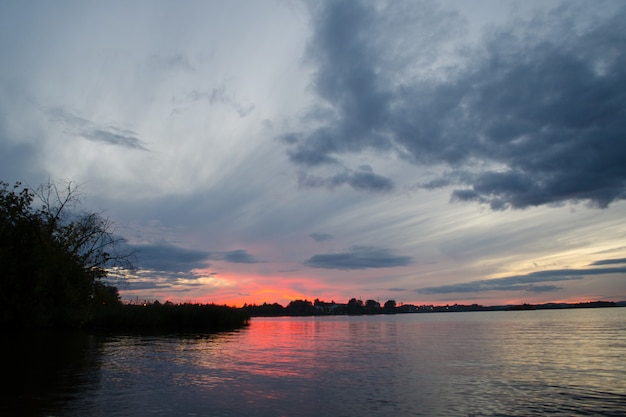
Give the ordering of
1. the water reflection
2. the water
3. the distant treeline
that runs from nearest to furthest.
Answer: the water reflection → the water → the distant treeline

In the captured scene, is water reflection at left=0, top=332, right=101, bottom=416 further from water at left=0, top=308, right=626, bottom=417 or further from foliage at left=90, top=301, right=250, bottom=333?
foliage at left=90, top=301, right=250, bottom=333

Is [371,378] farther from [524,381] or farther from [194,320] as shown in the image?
[194,320]

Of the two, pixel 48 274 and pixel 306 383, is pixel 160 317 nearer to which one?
pixel 48 274

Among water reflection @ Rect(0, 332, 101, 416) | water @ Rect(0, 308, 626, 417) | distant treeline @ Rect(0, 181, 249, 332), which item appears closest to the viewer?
water reflection @ Rect(0, 332, 101, 416)

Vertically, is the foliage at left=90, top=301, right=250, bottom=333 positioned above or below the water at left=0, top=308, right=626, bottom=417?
above

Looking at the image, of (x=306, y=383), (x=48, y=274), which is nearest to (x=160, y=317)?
(x=48, y=274)

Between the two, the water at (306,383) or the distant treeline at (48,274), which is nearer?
the water at (306,383)

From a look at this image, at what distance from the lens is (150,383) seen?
17000 mm

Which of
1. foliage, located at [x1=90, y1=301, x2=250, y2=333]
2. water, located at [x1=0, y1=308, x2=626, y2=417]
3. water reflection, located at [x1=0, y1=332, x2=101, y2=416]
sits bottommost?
water, located at [x1=0, y1=308, x2=626, y2=417]

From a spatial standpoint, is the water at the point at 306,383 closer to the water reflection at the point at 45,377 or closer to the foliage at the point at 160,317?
the water reflection at the point at 45,377

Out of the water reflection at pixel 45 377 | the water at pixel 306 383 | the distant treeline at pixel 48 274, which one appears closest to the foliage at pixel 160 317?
the distant treeline at pixel 48 274

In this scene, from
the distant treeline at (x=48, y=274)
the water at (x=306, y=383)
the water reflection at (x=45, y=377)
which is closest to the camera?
the water reflection at (x=45, y=377)

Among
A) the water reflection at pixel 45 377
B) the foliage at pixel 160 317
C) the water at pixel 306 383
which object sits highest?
the foliage at pixel 160 317

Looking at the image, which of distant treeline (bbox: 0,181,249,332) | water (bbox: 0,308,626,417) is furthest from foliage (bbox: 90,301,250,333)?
water (bbox: 0,308,626,417)
